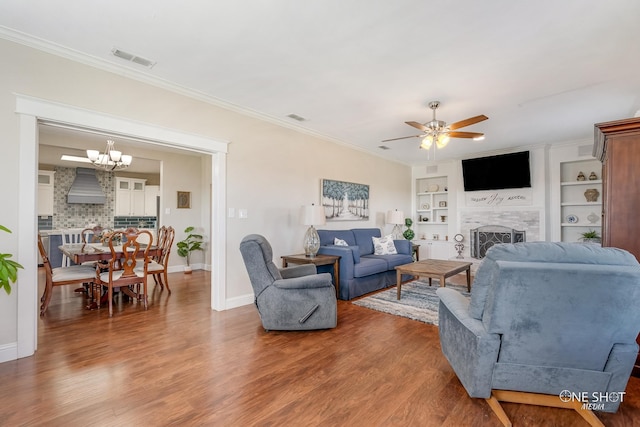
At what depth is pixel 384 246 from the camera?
18.0 ft

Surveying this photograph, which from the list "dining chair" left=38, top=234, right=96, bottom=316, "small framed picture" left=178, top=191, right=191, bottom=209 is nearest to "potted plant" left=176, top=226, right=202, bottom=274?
"small framed picture" left=178, top=191, right=191, bottom=209

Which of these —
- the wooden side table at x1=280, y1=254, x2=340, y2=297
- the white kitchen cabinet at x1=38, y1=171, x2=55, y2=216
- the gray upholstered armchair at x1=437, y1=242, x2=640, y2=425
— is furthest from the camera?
the white kitchen cabinet at x1=38, y1=171, x2=55, y2=216

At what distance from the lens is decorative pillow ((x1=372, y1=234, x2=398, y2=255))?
5465 mm

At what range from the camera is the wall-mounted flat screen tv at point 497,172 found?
237 inches

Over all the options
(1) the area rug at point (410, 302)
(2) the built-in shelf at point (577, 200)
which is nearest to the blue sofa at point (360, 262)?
(1) the area rug at point (410, 302)

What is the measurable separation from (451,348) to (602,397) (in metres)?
0.78

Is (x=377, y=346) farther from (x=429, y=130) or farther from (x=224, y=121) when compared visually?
(x=224, y=121)

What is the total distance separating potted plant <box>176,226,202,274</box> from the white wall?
0.26 metres

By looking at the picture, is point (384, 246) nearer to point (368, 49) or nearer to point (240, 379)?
point (368, 49)

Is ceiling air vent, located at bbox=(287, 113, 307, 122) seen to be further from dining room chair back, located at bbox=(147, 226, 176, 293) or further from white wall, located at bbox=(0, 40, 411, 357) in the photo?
dining room chair back, located at bbox=(147, 226, 176, 293)

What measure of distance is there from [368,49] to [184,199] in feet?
17.6

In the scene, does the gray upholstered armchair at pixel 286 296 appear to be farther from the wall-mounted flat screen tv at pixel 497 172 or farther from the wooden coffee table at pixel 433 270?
the wall-mounted flat screen tv at pixel 497 172

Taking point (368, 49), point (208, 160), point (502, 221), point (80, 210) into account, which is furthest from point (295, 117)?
point (80, 210)

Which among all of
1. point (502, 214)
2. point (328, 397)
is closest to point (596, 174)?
point (502, 214)
